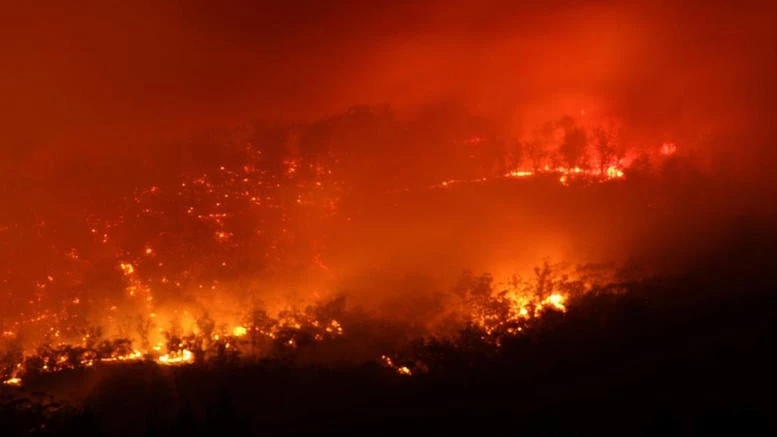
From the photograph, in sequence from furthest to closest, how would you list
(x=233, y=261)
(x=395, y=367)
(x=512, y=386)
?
(x=233, y=261) → (x=395, y=367) → (x=512, y=386)

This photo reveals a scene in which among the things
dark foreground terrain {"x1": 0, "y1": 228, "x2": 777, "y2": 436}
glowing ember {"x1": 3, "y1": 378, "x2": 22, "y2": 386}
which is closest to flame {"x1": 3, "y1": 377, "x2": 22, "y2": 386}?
glowing ember {"x1": 3, "y1": 378, "x2": 22, "y2": 386}

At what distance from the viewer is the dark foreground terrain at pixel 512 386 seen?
16422 mm

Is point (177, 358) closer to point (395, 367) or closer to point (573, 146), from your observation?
point (395, 367)

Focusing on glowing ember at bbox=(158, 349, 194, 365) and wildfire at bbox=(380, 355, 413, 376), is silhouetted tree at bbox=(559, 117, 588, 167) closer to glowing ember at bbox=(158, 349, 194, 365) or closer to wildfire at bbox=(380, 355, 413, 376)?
wildfire at bbox=(380, 355, 413, 376)

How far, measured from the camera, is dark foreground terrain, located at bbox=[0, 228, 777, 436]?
1642cm

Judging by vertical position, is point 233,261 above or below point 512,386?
above

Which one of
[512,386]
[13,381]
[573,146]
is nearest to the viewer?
[512,386]

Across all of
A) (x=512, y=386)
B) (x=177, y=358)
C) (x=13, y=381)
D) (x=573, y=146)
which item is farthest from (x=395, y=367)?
(x=573, y=146)

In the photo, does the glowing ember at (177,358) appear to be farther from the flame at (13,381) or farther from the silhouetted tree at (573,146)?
the silhouetted tree at (573,146)

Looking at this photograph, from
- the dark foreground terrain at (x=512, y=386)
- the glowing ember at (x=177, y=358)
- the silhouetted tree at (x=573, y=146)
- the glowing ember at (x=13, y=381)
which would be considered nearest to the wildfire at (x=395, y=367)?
the dark foreground terrain at (x=512, y=386)

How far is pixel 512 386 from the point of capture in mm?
17594

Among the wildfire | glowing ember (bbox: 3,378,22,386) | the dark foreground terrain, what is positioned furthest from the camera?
glowing ember (bbox: 3,378,22,386)

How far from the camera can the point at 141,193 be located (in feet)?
78.5

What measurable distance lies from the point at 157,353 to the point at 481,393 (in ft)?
24.4
